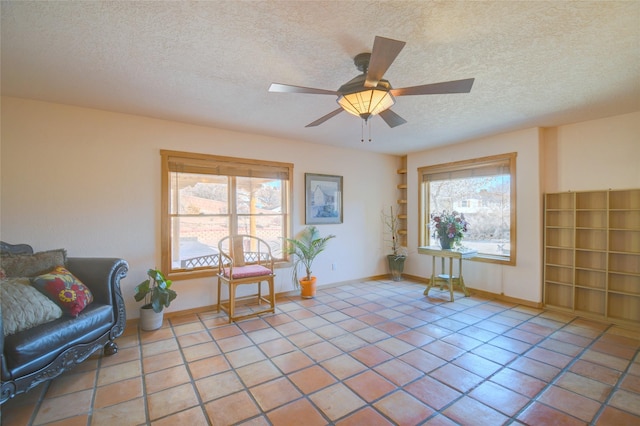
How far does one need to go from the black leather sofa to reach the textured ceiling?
171 cm

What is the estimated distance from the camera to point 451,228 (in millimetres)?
4469

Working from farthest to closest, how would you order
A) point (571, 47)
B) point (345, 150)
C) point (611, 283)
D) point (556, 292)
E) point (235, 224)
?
point (345, 150), point (235, 224), point (556, 292), point (611, 283), point (571, 47)

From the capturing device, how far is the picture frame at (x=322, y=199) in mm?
4812

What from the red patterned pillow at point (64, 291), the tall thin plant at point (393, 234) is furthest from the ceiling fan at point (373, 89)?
the tall thin plant at point (393, 234)

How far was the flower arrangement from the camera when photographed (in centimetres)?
446

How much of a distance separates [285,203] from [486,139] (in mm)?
3331

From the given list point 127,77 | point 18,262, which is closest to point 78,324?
point 18,262

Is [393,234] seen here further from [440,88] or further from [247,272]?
[440,88]

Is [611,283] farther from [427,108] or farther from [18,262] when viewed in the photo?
[18,262]

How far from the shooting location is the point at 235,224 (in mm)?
4188

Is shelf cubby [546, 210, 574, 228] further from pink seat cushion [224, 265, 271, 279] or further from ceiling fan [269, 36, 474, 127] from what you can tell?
pink seat cushion [224, 265, 271, 279]

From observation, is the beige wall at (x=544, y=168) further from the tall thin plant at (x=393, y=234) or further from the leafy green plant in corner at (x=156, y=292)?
the leafy green plant in corner at (x=156, y=292)

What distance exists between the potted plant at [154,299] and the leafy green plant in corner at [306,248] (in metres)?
1.79

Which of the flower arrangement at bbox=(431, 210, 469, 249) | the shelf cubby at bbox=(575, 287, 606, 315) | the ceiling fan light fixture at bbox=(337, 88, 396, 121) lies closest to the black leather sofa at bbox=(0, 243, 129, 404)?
the ceiling fan light fixture at bbox=(337, 88, 396, 121)
